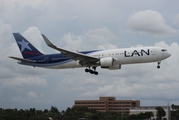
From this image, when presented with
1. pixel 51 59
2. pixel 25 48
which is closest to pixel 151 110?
pixel 25 48

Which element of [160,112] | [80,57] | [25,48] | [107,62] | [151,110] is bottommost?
[160,112]

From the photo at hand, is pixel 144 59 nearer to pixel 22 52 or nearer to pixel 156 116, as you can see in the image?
pixel 22 52

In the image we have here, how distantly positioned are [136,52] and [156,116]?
98347 mm

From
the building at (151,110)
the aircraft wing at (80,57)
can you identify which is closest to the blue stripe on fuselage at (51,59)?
the aircraft wing at (80,57)

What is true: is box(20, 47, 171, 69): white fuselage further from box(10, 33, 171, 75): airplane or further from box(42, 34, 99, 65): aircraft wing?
box(42, 34, 99, 65): aircraft wing

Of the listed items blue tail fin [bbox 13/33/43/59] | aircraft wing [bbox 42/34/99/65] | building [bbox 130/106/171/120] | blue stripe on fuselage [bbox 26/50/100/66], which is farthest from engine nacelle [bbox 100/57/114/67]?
building [bbox 130/106/171/120]

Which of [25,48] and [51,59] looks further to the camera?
[25,48]

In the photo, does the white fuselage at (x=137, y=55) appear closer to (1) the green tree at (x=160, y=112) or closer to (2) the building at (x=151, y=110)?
(1) the green tree at (x=160, y=112)

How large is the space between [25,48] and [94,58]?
18743mm

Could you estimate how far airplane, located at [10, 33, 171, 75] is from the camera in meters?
68.5

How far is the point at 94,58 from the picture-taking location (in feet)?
232

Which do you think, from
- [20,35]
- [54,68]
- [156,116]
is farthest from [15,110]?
[54,68]

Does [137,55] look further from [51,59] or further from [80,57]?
[51,59]

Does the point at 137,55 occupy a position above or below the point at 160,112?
above
